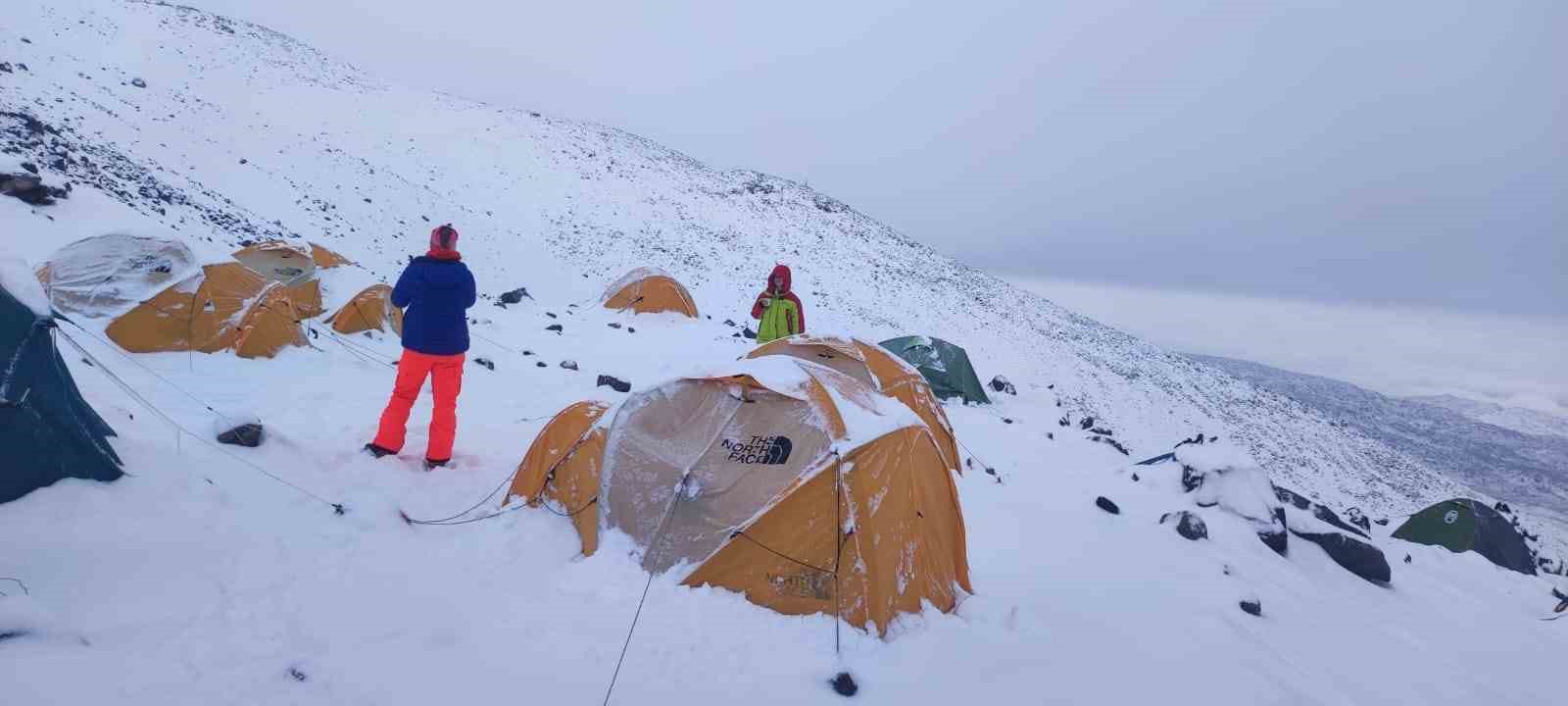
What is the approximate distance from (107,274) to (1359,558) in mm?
16944

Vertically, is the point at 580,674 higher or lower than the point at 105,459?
lower

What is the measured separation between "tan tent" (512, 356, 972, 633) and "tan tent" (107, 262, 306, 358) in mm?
7002

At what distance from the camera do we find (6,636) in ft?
9.89

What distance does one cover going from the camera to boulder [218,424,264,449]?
5762mm

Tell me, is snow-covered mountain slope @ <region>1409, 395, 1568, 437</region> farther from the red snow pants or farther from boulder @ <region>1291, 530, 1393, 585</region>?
the red snow pants

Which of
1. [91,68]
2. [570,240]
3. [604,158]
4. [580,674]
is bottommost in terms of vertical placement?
[580,674]

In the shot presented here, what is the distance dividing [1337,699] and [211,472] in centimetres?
925

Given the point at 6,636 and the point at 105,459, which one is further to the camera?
the point at 105,459

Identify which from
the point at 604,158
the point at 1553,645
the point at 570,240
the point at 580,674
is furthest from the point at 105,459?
the point at 604,158

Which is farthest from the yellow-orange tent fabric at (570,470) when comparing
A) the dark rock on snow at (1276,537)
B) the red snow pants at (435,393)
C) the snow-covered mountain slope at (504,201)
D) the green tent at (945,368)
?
the green tent at (945,368)

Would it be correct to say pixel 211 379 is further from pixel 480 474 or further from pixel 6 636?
pixel 6 636

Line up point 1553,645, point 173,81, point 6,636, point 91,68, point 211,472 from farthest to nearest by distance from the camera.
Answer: point 173,81, point 91,68, point 1553,645, point 211,472, point 6,636

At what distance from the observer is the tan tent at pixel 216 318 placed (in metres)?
8.46

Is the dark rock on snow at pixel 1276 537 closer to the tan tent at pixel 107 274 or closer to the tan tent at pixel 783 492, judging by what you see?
the tan tent at pixel 783 492
